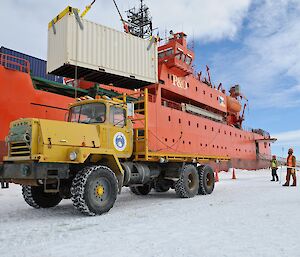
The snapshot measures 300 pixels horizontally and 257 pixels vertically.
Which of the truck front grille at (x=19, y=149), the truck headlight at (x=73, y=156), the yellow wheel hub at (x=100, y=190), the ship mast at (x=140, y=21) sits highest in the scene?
the ship mast at (x=140, y=21)

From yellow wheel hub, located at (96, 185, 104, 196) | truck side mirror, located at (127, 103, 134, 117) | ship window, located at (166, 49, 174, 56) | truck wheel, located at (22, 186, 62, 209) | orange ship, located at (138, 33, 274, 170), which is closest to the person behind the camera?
yellow wheel hub, located at (96, 185, 104, 196)

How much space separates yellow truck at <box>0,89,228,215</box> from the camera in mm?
5898

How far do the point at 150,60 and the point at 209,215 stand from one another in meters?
11.4

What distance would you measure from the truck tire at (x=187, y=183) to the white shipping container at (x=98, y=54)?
639 cm

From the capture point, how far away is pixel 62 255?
349cm

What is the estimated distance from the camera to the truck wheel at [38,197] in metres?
7.22

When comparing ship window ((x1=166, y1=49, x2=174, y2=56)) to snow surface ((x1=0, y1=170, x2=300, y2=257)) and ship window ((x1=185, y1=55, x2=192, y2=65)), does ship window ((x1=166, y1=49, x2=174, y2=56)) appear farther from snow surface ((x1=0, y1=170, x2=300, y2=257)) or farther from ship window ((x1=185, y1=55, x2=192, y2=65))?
snow surface ((x1=0, y1=170, x2=300, y2=257))

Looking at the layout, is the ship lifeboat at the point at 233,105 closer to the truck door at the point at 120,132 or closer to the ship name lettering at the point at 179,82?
the ship name lettering at the point at 179,82

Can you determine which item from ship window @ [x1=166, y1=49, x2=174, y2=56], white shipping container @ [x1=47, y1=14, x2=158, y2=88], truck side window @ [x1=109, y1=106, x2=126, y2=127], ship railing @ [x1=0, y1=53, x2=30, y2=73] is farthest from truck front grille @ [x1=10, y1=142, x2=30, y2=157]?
ship window @ [x1=166, y1=49, x2=174, y2=56]

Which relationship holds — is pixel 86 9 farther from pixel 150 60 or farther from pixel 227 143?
pixel 227 143

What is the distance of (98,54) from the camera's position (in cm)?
1327

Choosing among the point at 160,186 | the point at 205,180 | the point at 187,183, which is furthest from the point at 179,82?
the point at 187,183

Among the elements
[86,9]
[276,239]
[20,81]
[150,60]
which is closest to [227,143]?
[150,60]

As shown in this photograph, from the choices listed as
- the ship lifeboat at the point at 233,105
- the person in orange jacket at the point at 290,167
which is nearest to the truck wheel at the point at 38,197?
the person in orange jacket at the point at 290,167
